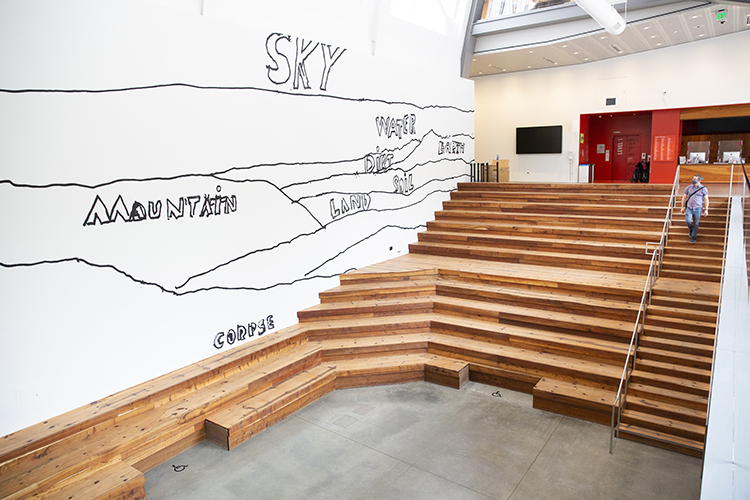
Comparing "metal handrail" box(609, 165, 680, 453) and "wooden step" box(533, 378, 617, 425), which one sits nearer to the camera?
"metal handrail" box(609, 165, 680, 453)

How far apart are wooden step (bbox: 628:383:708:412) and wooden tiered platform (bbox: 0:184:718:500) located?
1 cm

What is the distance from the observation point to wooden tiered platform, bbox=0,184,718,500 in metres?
4.38

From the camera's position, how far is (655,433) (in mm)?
5051

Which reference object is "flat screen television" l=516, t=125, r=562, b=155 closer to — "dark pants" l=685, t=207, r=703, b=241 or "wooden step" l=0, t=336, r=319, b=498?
"dark pants" l=685, t=207, r=703, b=241

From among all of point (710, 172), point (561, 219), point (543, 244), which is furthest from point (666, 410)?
point (710, 172)

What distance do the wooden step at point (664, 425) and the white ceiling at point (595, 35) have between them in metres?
7.48

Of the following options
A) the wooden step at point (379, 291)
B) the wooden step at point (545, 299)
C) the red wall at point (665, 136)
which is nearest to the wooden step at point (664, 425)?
Answer: the wooden step at point (545, 299)

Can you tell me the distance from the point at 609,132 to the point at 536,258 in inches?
335

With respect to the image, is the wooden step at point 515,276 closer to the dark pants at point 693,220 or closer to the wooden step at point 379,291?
the wooden step at point 379,291

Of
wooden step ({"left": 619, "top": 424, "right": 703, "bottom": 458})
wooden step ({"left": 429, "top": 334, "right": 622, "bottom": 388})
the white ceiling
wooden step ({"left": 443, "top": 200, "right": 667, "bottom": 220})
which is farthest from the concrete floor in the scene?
the white ceiling

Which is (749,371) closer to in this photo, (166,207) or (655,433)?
(655,433)

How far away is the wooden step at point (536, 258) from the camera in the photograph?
7.48 m

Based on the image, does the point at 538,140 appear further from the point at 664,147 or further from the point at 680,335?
the point at 680,335

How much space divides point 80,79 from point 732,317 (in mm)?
5662
